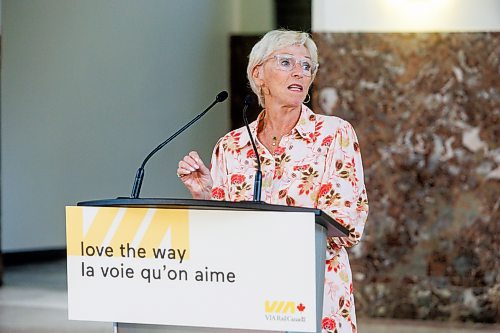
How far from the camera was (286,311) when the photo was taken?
92.1 inches

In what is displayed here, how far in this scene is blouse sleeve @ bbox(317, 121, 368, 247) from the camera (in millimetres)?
2660

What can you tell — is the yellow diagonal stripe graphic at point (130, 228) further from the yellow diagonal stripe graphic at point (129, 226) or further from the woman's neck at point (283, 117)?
the woman's neck at point (283, 117)

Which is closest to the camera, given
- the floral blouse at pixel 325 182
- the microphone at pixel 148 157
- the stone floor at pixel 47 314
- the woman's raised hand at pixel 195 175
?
the microphone at pixel 148 157

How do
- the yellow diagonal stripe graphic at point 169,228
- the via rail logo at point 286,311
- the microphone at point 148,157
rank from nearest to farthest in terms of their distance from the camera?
the via rail logo at point 286,311, the yellow diagonal stripe graphic at point 169,228, the microphone at point 148,157

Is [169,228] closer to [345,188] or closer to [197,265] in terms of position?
[197,265]

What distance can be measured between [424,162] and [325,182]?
367cm

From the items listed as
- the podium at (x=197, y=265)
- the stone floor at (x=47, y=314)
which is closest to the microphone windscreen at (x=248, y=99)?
the podium at (x=197, y=265)

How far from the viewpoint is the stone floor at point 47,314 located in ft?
20.4

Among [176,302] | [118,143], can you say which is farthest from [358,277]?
[118,143]

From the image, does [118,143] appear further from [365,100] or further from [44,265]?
[365,100]

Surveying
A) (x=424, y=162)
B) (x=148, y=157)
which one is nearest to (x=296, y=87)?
(x=148, y=157)

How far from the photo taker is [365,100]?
629 centimetres

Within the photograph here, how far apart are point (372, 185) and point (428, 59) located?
839 millimetres

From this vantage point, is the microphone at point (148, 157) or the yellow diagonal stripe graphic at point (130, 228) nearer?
the yellow diagonal stripe graphic at point (130, 228)
